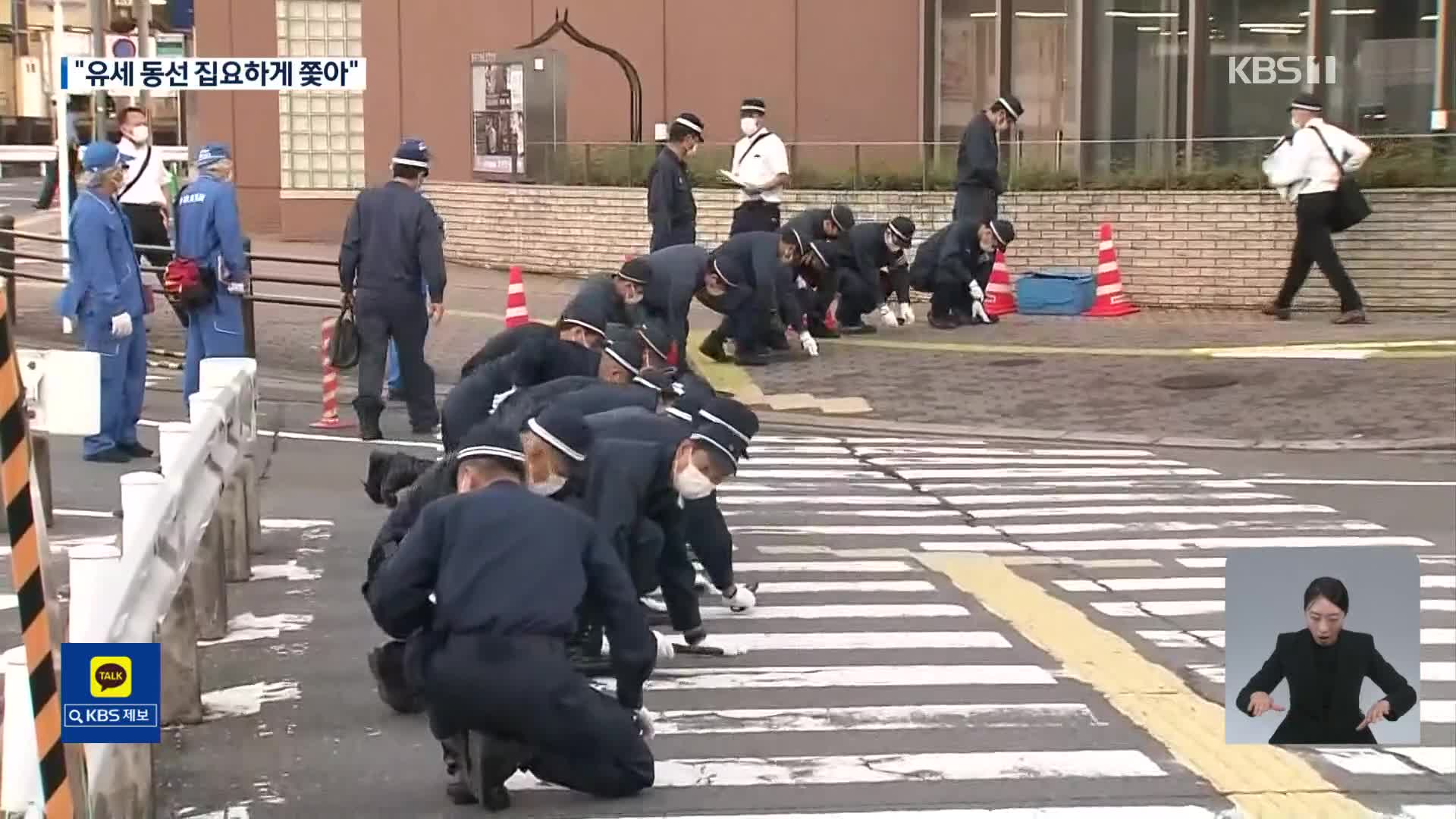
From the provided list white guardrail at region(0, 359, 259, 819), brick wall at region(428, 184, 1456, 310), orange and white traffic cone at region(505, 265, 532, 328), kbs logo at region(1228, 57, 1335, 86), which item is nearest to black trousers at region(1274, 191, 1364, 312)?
brick wall at region(428, 184, 1456, 310)

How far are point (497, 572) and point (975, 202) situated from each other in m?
13.6

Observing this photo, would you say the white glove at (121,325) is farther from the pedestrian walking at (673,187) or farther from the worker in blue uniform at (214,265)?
the pedestrian walking at (673,187)

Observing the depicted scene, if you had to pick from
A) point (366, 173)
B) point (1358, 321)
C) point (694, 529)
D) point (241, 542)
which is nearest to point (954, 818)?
point (694, 529)

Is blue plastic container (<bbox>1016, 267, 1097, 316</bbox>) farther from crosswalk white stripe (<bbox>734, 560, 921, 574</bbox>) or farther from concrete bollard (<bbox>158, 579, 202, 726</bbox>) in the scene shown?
concrete bollard (<bbox>158, 579, 202, 726</bbox>)

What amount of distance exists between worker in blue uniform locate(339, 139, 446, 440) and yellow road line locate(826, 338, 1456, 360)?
5624 millimetres

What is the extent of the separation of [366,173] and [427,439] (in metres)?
16.5

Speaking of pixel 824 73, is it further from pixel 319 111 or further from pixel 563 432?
pixel 563 432

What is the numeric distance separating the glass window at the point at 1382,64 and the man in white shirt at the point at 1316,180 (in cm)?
423

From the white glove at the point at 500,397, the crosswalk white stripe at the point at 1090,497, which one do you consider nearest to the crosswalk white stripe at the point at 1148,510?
the crosswalk white stripe at the point at 1090,497

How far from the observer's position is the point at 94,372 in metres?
9.05

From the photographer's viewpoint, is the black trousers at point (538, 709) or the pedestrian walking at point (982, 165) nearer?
the black trousers at point (538, 709)

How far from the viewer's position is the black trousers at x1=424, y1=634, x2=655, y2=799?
5.94 m

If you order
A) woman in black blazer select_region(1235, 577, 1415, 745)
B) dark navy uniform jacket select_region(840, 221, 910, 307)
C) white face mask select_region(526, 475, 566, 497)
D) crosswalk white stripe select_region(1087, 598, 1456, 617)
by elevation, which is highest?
dark navy uniform jacket select_region(840, 221, 910, 307)

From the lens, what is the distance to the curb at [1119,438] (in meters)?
13.4
